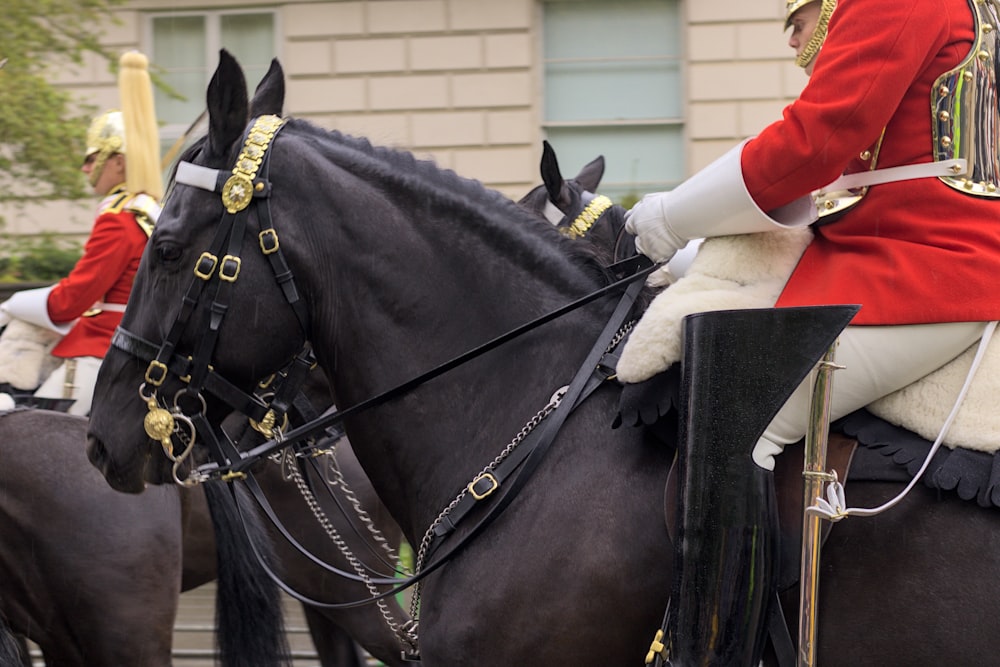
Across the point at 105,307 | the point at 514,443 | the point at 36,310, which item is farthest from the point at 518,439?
the point at 36,310

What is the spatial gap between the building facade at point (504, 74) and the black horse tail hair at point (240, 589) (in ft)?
21.1

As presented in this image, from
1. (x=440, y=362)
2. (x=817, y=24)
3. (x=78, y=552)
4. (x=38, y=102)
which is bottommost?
(x=78, y=552)

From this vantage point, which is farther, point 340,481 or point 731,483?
point 340,481

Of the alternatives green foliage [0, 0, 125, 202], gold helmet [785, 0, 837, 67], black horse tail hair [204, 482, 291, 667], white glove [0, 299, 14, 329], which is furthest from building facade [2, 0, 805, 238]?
gold helmet [785, 0, 837, 67]

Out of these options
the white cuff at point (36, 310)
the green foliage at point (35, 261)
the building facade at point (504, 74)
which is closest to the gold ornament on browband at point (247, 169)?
the white cuff at point (36, 310)

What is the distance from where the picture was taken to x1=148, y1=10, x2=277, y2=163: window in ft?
38.9

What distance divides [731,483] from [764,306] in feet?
1.41

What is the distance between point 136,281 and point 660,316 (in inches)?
53.4

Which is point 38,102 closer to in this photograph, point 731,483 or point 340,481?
point 340,481

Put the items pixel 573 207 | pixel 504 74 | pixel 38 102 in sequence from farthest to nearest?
pixel 504 74 → pixel 38 102 → pixel 573 207

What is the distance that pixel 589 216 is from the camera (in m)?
5.79

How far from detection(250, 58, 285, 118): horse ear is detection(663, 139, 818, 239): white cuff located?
3.54 ft

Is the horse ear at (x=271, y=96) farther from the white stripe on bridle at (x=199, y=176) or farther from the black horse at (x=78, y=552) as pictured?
the black horse at (x=78, y=552)

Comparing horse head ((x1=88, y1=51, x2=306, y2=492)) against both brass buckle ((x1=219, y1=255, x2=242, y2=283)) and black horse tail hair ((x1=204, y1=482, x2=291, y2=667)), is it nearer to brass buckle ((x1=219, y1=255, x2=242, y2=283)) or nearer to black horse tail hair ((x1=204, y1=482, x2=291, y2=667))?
brass buckle ((x1=219, y1=255, x2=242, y2=283))
